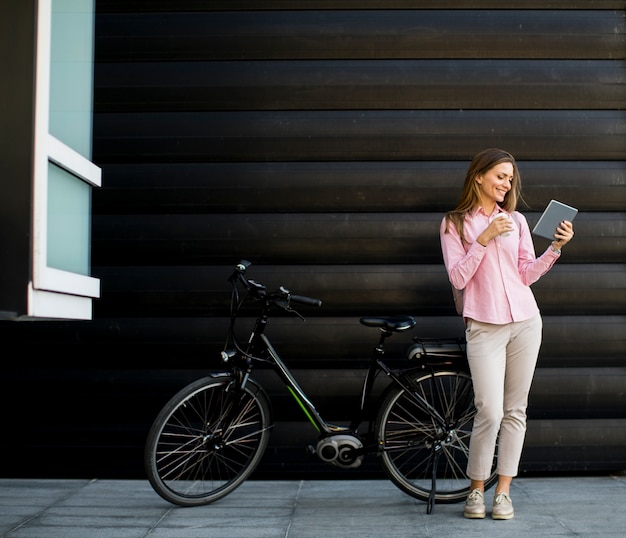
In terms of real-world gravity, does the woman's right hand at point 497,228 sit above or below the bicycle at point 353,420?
above

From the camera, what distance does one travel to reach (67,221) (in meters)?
3.59

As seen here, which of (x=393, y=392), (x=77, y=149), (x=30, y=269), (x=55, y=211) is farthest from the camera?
(x=393, y=392)

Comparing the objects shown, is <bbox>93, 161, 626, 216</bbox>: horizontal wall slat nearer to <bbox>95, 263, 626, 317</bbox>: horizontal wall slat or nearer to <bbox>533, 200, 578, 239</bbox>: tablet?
<bbox>95, 263, 626, 317</bbox>: horizontal wall slat

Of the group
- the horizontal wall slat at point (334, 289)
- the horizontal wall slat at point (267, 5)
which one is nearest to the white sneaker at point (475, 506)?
the horizontal wall slat at point (334, 289)

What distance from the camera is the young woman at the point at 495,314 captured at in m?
3.82

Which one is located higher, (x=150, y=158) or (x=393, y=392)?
(x=150, y=158)

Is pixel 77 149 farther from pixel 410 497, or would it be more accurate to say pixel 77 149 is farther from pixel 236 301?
pixel 410 497

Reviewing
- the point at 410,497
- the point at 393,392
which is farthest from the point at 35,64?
the point at 410,497

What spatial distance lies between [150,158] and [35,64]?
1.46m

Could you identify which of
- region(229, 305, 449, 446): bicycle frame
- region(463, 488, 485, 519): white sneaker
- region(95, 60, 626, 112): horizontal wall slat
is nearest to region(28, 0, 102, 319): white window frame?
region(229, 305, 449, 446): bicycle frame

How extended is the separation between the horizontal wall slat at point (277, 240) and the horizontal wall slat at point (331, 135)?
35 centimetres

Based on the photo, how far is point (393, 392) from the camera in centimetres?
412

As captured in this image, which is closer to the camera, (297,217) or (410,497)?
(410,497)

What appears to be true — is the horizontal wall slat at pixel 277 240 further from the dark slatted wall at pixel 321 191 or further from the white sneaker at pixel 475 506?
the white sneaker at pixel 475 506
